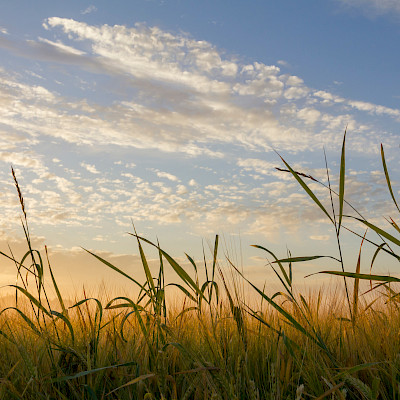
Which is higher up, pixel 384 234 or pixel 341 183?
pixel 341 183

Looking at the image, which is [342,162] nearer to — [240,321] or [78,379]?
[240,321]

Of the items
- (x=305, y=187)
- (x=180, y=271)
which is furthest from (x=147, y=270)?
(x=305, y=187)

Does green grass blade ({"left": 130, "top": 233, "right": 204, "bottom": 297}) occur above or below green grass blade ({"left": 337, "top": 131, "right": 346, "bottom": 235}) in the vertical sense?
below

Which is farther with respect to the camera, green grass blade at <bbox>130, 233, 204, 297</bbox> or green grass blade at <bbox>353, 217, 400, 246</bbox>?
green grass blade at <bbox>130, 233, 204, 297</bbox>

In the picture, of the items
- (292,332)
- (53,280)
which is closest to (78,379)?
Answer: (53,280)

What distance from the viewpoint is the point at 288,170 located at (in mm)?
2055

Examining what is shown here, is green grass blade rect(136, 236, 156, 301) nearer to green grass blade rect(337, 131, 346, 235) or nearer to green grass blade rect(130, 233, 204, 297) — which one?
green grass blade rect(130, 233, 204, 297)

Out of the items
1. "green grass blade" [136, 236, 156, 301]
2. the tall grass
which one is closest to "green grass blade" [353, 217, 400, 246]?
the tall grass

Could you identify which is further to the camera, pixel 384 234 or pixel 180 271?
pixel 180 271

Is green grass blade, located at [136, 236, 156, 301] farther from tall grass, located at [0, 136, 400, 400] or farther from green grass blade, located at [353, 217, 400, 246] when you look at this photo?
green grass blade, located at [353, 217, 400, 246]

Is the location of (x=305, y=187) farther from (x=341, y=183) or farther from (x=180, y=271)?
(x=180, y=271)

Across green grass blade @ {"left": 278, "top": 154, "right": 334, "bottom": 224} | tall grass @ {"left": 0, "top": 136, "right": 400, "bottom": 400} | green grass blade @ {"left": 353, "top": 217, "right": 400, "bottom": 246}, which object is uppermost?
green grass blade @ {"left": 278, "top": 154, "right": 334, "bottom": 224}

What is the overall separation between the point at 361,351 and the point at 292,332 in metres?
0.51

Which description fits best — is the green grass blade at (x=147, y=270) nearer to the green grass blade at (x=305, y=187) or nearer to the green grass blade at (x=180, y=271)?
the green grass blade at (x=180, y=271)
